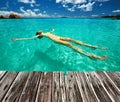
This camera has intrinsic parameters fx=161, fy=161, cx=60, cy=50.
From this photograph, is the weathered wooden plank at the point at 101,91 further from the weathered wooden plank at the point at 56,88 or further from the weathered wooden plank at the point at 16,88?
A: the weathered wooden plank at the point at 16,88

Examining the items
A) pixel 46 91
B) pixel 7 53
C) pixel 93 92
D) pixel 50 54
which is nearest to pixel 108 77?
pixel 93 92

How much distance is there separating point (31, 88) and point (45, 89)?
0.18 meters

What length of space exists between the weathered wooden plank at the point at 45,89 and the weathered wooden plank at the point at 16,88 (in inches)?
9.4

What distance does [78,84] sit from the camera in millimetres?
2170

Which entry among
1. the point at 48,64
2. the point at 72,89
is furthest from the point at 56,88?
the point at 48,64

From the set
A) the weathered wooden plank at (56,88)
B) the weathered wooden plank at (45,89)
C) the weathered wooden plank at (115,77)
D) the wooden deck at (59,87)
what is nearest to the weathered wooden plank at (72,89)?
the wooden deck at (59,87)

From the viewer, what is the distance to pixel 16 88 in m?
2.05

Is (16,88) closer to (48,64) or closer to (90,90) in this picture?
(90,90)

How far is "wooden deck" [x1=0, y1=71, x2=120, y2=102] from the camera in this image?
1.86 meters

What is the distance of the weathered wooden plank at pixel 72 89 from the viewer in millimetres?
1861

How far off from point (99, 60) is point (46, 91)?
4.00 m

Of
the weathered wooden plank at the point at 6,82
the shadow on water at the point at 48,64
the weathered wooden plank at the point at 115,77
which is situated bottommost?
the shadow on water at the point at 48,64

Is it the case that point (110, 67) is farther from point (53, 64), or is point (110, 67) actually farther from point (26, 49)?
point (26, 49)

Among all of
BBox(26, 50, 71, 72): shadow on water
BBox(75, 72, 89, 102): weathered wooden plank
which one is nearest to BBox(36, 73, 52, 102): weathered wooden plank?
BBox(75, 72, 89, 102): weathered wooden plank
